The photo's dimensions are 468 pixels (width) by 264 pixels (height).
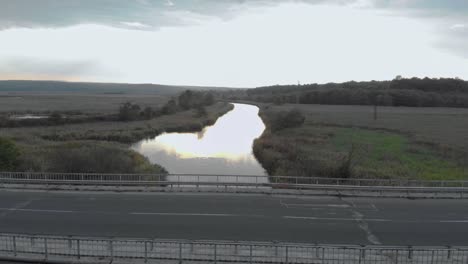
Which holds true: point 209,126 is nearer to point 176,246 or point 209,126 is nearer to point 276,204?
point 276,204

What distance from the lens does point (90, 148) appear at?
117 feet

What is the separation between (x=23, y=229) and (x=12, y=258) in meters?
3.08

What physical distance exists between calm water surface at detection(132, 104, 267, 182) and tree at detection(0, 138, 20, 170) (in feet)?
38.6

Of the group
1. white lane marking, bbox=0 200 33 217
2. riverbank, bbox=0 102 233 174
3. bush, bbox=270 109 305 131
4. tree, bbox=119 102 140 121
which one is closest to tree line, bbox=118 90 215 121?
tree, bbox=119 102 140 121

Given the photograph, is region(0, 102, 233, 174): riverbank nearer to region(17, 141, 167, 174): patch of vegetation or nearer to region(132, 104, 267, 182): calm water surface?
region(17, 141, 167, 174): patch of vegetation

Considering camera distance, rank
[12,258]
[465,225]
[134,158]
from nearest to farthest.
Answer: [12,258] < [465,225] < [134,158]

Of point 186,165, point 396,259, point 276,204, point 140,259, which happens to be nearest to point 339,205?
point 276,204

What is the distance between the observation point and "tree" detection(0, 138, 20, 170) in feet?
87.3

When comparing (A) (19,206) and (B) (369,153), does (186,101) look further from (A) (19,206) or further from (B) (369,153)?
(A) (19,206)

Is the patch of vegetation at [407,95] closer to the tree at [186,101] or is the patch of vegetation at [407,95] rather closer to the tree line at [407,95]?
the tree line at [407,95]

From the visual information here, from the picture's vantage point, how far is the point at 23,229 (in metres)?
14.9

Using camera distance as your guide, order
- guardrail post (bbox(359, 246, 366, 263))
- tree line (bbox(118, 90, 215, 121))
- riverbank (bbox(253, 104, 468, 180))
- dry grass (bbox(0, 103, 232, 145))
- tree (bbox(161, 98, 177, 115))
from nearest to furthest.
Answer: guardrail post (bbox(359, 246, 366, 263)), riverbank (bbox(253, 104, 468, 180)), dry grass (bbox(0, 103, 232, 145)), tree line (bbox(118, 90, 215, 121)), tree (bbox(161, 98, 177, 115))

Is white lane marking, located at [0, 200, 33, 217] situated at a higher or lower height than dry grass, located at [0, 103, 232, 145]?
lower

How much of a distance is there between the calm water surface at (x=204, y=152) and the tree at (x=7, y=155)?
38.6 ft
